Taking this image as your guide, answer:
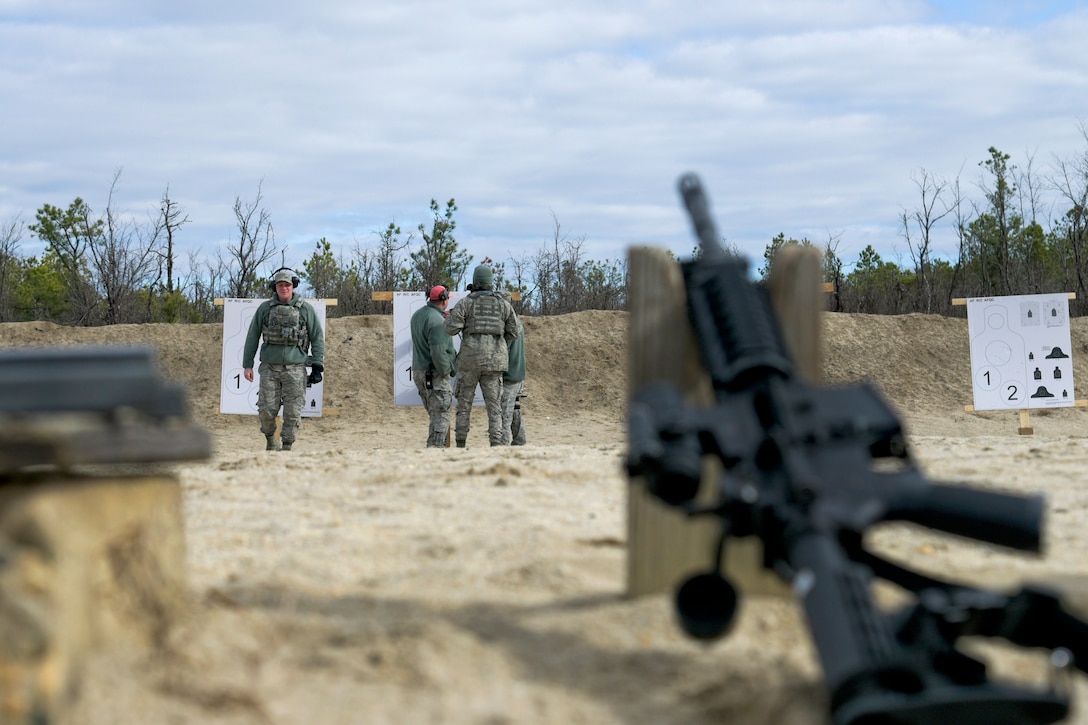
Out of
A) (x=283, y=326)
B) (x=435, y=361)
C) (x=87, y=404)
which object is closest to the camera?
(x=87, y=404)

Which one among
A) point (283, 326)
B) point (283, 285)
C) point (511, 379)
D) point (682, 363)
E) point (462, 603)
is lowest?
point (462, 603)

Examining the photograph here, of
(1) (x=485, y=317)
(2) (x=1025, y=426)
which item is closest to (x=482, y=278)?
(1) (x=485, y=317)

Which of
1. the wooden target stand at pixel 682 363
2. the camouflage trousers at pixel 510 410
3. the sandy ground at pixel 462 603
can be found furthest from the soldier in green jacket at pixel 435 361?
the wooden target stand at pixel 682 363

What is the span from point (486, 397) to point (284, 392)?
81.5 inches

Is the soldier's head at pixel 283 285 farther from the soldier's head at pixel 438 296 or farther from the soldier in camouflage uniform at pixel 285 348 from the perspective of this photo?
the soldier's head at pixel 438 296

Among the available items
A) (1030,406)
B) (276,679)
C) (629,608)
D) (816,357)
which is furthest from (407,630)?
(1030,406)

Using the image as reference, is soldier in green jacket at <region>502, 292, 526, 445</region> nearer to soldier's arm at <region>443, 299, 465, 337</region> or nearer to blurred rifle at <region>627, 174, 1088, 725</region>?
soldier's arm at <region>443, 299, 465, 337</region>

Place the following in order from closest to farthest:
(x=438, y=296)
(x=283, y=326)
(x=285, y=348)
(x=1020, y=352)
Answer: (x=283, y=326) < (x=285, y=348) < (x=438, y=296) < (x=1020, y=352)

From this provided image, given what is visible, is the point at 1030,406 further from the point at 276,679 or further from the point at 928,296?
the point at 276,679

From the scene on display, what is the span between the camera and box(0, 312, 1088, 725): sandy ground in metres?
2.30

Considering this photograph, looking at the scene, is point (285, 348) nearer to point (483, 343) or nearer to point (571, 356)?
point (483, 343)

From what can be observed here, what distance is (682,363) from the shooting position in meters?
3.23

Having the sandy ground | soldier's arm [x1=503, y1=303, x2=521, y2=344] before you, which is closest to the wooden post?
the sandy ground

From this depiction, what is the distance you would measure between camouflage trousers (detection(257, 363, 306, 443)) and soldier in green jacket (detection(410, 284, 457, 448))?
4.88 ft
